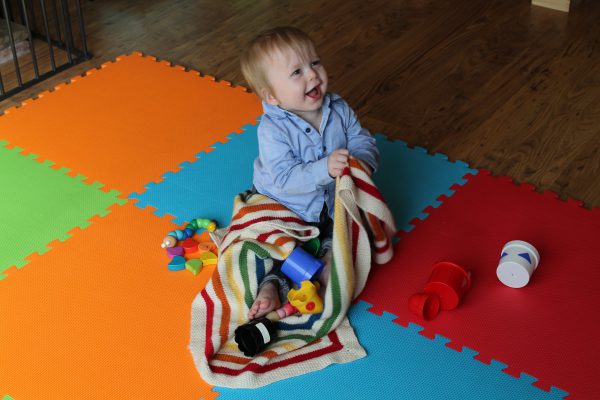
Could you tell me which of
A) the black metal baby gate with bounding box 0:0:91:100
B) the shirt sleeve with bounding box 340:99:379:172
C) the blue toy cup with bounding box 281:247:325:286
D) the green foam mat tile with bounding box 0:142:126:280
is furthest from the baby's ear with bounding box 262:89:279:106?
the black metal baby gate with bounding box 0:0:91:100

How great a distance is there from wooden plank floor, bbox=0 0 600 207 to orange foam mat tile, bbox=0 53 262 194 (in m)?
0.11

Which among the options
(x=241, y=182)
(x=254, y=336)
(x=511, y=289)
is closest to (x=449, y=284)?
(x=511, y=289)

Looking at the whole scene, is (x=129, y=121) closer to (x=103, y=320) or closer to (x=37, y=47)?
(x=37, y=47)

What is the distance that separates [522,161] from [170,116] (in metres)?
0.99

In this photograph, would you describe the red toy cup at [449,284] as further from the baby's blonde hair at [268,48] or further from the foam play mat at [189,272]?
the baby's blonde hair at [268,48]

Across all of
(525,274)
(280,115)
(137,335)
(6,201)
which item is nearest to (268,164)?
(280,115)

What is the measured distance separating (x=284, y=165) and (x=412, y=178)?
47 centimetres

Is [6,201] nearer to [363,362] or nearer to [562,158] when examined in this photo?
[363,362]

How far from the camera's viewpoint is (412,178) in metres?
2.00

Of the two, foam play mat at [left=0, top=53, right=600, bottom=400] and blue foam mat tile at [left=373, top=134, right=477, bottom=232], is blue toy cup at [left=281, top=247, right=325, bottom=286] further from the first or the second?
blue foam mat tile at [left=373, top=134, right=477, bottom=232]

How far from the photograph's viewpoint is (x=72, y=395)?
145 cm

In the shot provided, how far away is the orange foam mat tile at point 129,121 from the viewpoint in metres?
2.10

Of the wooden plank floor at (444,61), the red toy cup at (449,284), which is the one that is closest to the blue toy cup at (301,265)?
the red toy cup at (449,284)

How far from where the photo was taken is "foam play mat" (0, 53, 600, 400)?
1.48 meters
